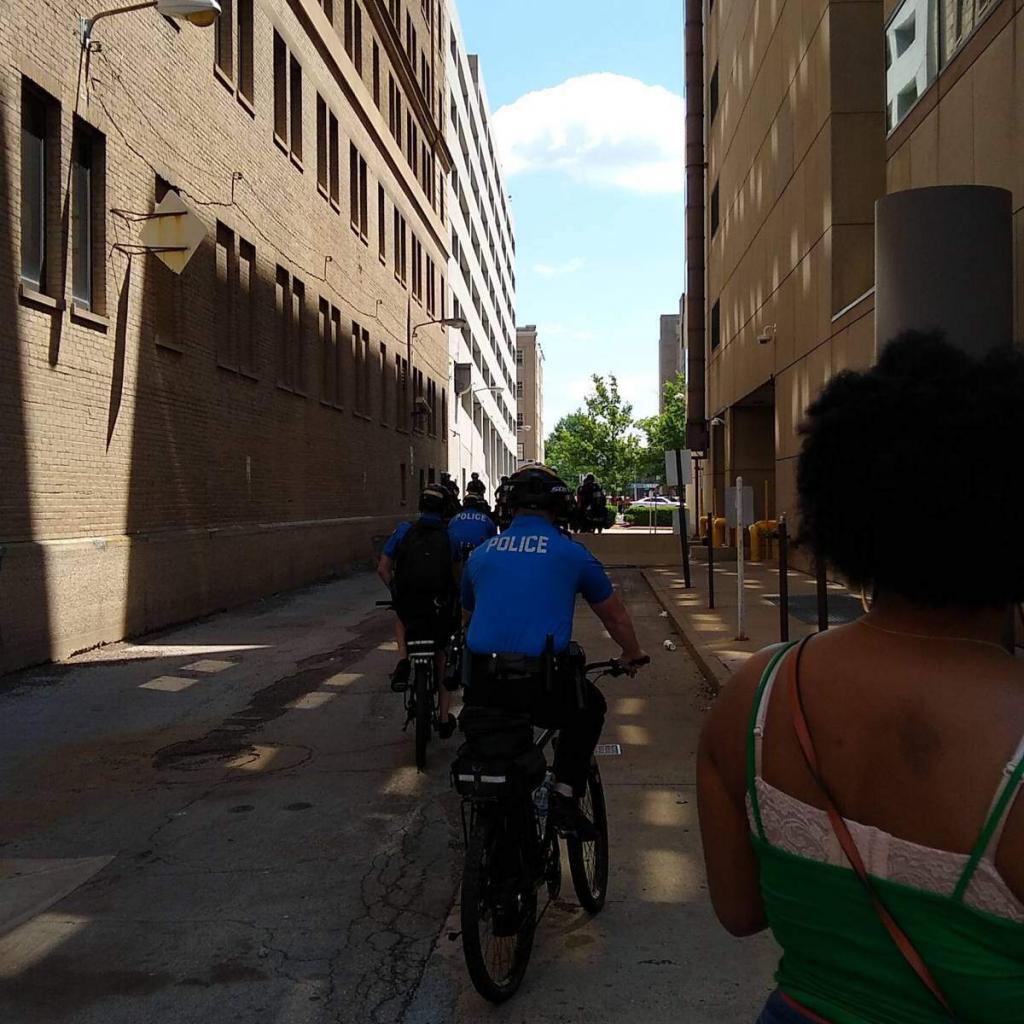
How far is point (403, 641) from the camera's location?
711cm

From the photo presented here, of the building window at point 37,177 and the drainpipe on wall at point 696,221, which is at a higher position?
the drainpipe on wall at point 696,221

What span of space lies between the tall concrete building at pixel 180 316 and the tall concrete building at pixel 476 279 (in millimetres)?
21118

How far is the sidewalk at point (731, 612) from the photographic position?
36.1 feet

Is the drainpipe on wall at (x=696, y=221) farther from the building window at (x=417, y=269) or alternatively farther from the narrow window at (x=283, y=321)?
the narrow window at (x=283, y=321)

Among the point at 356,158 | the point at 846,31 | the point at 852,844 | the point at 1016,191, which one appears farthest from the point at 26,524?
the point at 356,158

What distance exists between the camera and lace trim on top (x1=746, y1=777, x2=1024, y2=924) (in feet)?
4.33

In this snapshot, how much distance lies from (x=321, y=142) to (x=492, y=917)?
75.3 ft

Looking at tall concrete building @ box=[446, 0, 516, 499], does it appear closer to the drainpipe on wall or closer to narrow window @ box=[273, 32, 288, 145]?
the drainpipe on wall

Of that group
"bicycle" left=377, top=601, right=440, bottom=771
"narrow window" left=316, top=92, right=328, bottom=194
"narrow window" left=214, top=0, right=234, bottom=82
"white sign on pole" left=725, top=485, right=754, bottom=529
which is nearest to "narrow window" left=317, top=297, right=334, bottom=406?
"narrow window" left=316, top=92, right=328, bottom=194

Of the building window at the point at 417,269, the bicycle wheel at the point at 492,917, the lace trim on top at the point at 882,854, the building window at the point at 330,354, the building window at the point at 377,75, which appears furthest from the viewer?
the building window at the point at 417,269

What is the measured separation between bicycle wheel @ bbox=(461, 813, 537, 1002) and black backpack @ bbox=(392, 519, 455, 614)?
3289 mm

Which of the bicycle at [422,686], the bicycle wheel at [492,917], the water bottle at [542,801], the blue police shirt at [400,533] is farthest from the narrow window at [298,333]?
the bicycle wheel at [492,917]

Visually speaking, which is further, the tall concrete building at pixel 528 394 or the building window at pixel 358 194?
the tall concrete building at pixel 528 394

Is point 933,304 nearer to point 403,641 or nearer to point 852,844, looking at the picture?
point 403,641
